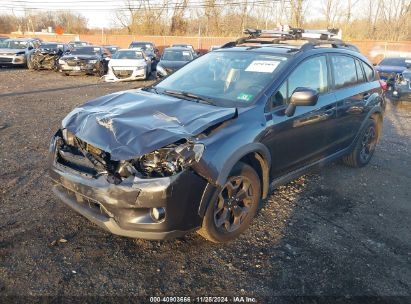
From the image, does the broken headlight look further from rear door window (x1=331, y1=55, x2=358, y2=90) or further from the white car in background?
the white car in background

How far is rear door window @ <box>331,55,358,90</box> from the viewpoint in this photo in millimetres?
4488

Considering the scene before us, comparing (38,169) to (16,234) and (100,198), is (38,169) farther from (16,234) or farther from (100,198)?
(100,198)

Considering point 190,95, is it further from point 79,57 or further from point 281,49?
point 79,57

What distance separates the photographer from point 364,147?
554cm

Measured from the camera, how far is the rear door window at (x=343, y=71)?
4.49 metres

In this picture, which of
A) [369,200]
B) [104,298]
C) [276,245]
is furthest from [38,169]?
[369,200]

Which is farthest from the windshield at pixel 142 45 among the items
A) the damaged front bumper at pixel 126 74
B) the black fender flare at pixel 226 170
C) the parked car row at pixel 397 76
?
the black fender flare at pixel 226 170

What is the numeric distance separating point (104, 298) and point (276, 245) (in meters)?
A: 1.62

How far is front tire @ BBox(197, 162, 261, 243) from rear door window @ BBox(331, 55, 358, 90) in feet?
6.43

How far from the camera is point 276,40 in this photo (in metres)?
4.65

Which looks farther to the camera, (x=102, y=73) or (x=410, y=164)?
(x=102, y=73)

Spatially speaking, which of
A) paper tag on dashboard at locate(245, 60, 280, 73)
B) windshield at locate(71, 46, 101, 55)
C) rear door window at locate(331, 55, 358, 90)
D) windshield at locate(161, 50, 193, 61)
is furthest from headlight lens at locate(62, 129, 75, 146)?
windshield at locate(71, 46, 101, 55)

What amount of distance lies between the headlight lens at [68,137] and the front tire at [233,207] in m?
1.43

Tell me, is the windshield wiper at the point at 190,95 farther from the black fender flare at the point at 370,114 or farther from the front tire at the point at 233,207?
the black fender flare at the point at 370,114
